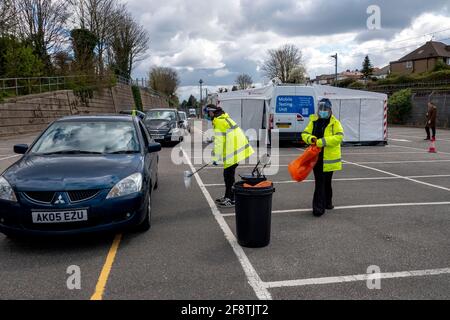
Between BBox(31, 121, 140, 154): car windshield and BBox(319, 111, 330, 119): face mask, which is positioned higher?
BBox(319, 111, 330, 119): face mask

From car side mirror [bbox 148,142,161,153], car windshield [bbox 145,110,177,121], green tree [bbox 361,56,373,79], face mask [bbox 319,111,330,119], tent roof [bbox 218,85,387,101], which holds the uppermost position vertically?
green tree [bbox 361,56,373,79]

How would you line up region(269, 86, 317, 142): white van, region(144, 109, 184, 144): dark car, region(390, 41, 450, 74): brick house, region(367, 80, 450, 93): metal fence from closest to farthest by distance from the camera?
region(269, 86, 317, 142): white van < region(144, 109, 184, 144): dark car < region(367, 80, 450, 93): metal fence < region(390, 41, 450, 74): brick house

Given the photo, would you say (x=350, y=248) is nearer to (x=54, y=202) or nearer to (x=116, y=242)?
(x=116, y=242)

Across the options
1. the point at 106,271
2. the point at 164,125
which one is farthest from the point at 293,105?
the point at 106,271

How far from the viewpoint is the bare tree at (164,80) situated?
93.0 metres

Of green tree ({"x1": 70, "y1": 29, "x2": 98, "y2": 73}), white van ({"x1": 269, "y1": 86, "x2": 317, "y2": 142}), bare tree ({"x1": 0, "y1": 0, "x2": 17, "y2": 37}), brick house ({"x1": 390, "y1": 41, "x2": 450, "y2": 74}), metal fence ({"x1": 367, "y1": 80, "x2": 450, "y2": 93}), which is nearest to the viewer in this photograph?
white van ({"x1": 269, "y1": 86, "x2": 317, "y2": 142})

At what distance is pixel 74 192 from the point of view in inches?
181

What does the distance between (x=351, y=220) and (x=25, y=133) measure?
21.2m

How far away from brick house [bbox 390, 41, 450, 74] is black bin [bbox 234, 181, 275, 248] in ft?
262

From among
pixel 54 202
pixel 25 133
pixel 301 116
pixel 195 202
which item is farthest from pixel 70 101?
pixel 54 202

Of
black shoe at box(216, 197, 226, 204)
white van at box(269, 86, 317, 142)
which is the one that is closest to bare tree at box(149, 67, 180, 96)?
white van at box(269, 86, 317, 142)

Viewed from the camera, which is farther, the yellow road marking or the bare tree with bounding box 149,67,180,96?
the bare tree with bounding box 149,67,180,96

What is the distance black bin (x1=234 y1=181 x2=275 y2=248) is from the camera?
4785 millimetres

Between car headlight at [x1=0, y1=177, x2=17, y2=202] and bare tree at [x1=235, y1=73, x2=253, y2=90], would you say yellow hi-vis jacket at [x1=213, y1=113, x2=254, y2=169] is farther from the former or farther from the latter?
bare tree at [x1=235, y1=73, x2=253, y2=90]
